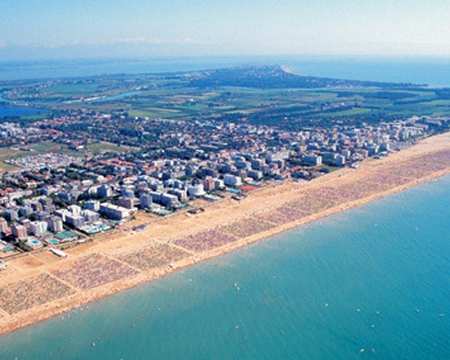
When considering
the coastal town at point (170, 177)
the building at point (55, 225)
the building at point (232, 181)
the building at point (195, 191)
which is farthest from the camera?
the building at point (232, 181)

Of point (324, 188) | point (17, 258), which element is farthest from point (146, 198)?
point (324, 188)

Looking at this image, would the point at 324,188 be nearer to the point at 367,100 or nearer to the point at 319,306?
the point at 319,306

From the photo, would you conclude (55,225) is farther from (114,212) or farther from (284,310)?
(284,310)

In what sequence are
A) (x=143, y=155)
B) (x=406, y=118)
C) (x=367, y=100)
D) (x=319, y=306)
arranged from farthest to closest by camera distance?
1. (x=367, y=100)
2. (x=406, y=118)
3. (x=143, y=155)
4. (x=319, y=306)

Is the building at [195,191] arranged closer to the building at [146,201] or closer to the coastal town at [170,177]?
the coastal town at [170,177]

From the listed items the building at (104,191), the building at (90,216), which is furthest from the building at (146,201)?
the building at (90,216)

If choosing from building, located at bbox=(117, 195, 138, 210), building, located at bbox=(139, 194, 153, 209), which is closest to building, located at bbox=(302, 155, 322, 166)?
building, located at bbox=(139, 194, 153, 209)

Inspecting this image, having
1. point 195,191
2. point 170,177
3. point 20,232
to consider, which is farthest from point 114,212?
point 170,177
